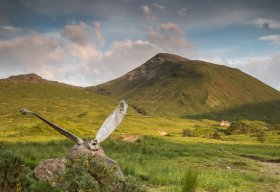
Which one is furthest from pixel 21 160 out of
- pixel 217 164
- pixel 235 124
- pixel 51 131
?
pixel 235 124

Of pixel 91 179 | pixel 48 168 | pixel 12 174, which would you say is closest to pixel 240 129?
pixel 48 168

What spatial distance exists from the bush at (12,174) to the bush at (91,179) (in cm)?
279

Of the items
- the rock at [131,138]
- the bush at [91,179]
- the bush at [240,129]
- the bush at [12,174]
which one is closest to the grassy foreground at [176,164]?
the bush at [12,174]

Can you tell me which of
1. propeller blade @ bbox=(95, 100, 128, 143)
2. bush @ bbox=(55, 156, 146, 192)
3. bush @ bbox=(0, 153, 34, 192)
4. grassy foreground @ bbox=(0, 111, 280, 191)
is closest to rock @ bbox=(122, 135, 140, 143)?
grassy foreground @ bbox=(0, 111, 280, 191)

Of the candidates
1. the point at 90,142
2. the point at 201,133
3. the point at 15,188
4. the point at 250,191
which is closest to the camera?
the point at 15,188

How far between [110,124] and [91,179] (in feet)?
20.7

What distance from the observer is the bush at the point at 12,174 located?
36.2 feet

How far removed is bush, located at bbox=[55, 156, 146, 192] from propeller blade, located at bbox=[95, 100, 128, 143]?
4.82m

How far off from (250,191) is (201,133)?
3367 inches

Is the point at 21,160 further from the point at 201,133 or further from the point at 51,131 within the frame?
the point at 201,133

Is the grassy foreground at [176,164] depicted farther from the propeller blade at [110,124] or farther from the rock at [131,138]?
the propeller blade at [110,124]

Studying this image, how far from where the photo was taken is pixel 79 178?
7.98 m

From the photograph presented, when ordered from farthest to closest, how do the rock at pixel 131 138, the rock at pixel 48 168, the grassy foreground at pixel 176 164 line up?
1. the rock at pixel 131 138
2. the grassy foreground at pixel 176 164
3. the rock at pixel 48 168

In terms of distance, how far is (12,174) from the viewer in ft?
36.9
